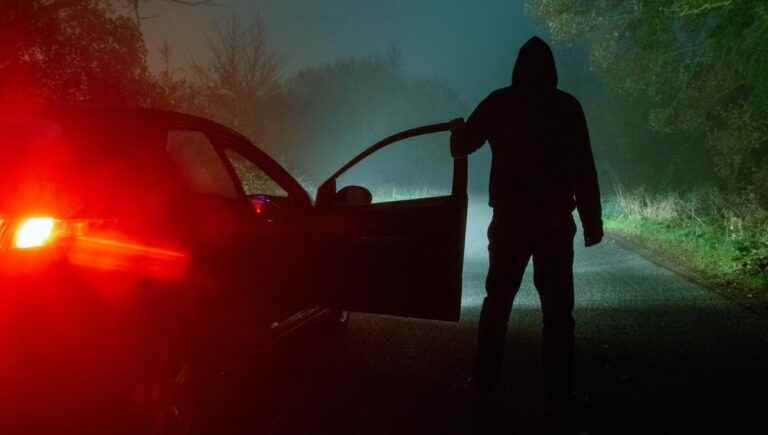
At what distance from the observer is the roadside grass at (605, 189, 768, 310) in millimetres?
9227

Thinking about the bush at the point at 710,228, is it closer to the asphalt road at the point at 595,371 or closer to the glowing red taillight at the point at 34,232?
the asphalt road at the point at 595,371

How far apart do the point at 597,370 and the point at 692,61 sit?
491 inches

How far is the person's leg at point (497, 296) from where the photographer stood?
4051 mm

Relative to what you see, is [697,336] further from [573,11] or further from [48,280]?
[573,11]

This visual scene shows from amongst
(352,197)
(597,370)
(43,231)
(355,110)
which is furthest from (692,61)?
(355,110)

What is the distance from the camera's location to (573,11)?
1644cm

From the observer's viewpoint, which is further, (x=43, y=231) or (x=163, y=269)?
(x=163, y=269)

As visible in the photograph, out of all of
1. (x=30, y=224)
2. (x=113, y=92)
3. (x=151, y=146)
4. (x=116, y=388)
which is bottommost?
(x=116, y=388)

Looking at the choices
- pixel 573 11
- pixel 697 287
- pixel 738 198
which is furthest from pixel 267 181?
pixel 697 287

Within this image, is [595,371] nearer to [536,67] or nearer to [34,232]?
[536,67]

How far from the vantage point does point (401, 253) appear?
4262 millimetres

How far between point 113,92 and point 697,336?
11.9 meters

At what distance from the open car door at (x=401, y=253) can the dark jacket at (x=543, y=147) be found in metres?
0.37

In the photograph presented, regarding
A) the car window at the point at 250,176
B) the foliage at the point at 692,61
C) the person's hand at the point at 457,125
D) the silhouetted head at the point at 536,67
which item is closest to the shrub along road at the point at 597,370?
the person's hand at the point at 457,125
